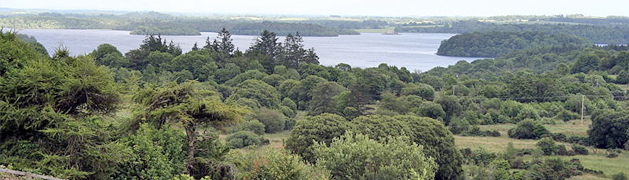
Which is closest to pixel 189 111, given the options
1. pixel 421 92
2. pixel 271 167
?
pixel 271 167

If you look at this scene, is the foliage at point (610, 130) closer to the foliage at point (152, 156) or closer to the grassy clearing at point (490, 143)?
the grassy clearing at point (490, 143)

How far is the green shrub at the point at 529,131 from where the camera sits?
135 ft

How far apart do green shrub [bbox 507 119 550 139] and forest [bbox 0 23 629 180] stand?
0.29 ft

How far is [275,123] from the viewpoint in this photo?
140 feet

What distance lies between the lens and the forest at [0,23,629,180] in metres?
14.1

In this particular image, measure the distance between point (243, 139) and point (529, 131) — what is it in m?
17.9

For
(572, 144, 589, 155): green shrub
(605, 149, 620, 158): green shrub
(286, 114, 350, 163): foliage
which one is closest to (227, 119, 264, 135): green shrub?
(286, 114, 350, 163): foliage

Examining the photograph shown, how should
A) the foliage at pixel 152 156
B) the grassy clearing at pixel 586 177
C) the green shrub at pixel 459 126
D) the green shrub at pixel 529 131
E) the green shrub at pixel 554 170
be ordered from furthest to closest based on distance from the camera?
the green shrub at pixel 459 126, the green shrub at pixel 529 131, the grassy clearing at pixel 586 177, the green shrub at pixel 554 170, the foliage at pixel 152 156

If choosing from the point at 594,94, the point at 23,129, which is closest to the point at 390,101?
the point at 594,94

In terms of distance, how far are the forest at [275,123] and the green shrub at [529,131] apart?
3.4 inches

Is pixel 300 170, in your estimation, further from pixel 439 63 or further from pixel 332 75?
pixel 439 63

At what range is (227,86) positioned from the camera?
191ft

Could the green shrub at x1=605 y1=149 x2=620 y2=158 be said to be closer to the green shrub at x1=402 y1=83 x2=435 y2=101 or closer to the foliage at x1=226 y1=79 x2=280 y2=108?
the green shrub at x1=402 y1=83 x2=435 y2=101

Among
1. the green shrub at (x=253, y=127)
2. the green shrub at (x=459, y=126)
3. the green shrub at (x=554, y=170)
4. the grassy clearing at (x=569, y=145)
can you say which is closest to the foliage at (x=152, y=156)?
the green shrub at (x=554, y=170)
